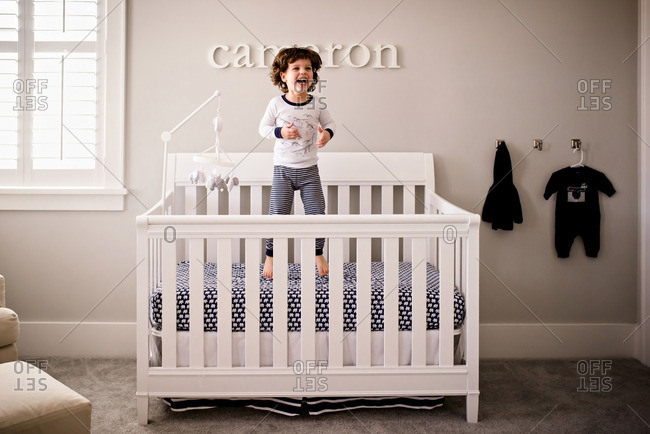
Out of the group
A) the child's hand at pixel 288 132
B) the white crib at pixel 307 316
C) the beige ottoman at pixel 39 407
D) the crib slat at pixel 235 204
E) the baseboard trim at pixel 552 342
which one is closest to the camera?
the beige ottoman at pixel 39 407

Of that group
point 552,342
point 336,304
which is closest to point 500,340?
point 552,342

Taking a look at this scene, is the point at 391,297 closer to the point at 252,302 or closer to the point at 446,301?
the point at 446,301

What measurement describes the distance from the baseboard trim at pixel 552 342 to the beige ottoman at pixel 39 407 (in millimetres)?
1876

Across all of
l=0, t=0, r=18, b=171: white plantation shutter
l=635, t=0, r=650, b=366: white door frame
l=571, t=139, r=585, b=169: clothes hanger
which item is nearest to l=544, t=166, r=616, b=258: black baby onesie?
l=571, t=139, r=585, b=169: clothes hanger

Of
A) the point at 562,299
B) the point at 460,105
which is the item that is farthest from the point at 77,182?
the point at 562,299

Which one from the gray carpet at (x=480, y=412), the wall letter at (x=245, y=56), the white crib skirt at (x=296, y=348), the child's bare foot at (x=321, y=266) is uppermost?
the wall letter at (x=245, y=56)

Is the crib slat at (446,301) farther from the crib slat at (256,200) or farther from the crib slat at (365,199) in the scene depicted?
the crib slat at (256,200)

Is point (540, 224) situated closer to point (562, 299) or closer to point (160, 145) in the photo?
point (562, 299)

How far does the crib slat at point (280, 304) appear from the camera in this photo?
1777mm

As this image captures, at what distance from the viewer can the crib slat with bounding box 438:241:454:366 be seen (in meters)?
1.79

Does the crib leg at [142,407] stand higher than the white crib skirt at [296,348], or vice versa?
the white crib skirt at [296,348]

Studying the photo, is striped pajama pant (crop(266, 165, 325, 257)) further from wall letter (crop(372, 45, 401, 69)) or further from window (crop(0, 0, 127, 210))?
window (crop(0, 0, 127, 210))

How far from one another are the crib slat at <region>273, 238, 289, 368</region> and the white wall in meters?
0.87

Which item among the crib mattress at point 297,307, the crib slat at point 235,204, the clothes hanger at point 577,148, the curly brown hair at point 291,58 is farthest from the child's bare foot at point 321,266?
the clothes hanger at point 577,148
